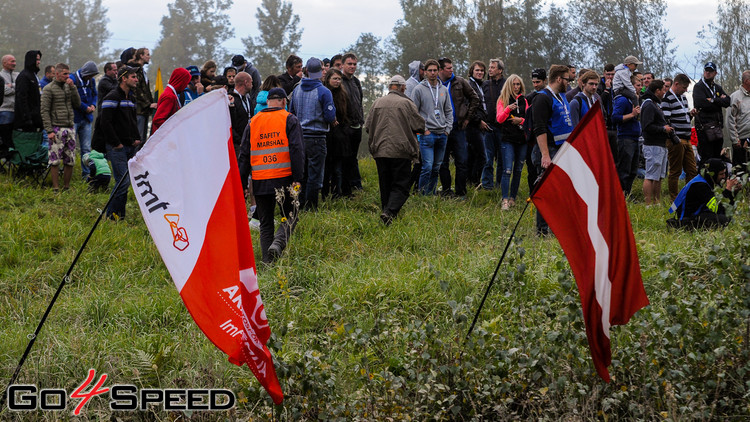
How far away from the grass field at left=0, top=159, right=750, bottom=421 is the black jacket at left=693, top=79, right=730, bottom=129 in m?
4.87

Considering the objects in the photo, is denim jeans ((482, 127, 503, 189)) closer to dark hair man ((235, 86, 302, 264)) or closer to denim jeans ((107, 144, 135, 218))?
dark hair man ((235, 86, 302, 264))

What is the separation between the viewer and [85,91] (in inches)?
566

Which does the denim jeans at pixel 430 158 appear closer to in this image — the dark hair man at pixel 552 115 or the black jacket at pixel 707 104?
the dark hair man at pixel 552 115

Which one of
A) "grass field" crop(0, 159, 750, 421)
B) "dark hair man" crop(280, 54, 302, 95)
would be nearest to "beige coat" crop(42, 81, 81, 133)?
"dark hair man" crop(280, 54, 302, 95)

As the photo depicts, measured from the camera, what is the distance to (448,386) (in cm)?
579

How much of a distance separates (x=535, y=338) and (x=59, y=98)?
9728 mm

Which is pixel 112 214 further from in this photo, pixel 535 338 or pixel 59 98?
pixel 535 338

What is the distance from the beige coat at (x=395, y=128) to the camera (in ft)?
36.6

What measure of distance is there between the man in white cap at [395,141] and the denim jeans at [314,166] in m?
0.74

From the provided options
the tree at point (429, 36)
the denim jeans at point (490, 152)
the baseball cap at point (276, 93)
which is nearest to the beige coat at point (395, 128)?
the baseball cap at point (276, 93)

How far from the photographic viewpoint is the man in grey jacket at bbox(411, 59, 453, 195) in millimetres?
12500

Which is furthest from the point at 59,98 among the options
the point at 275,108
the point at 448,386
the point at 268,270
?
the point at 448,386

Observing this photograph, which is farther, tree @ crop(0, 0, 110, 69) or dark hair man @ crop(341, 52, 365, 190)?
tree @ crop(0, 0, 110, 69)

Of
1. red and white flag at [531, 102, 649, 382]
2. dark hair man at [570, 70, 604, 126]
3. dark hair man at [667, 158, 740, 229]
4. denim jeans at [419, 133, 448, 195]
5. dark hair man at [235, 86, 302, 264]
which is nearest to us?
red and white flag at [531, 102, 649, 382]
